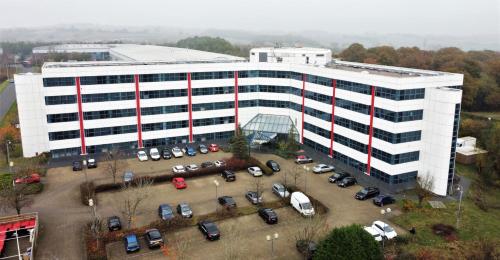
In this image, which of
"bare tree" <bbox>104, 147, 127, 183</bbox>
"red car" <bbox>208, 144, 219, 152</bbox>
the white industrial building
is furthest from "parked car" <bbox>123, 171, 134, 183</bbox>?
"red car" <bbox>208, 144, 219, 152</bbox>

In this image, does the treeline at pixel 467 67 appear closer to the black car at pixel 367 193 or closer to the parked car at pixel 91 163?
the black car at pixel 367 193

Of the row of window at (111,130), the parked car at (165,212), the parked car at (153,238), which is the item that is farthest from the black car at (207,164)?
the parked car at (153,238)

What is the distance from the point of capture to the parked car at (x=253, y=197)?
145 feet

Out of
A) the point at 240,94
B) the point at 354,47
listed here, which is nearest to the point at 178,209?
the point at 240,94

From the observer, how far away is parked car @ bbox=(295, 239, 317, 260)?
3319 cm

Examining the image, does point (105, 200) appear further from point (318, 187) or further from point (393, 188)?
point (393, 188)

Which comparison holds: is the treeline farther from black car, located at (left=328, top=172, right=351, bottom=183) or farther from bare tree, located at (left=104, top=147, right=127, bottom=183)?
bare tree, located at (left=104, top=147, right=127, bottom=183)

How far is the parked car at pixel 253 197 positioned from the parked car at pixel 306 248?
975 centimetres

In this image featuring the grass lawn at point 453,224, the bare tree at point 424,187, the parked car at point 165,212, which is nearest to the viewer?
the grass lawn at point 453,224

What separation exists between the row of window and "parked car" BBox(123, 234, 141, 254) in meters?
28.9

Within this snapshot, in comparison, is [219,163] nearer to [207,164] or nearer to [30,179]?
[207,164]

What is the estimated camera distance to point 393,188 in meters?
48.4

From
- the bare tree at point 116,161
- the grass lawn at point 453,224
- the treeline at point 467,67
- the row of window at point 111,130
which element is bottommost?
the grass lawn at point 453,224

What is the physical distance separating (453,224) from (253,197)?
20034 millimetres
